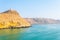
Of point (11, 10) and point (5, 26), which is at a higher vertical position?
point (11, 10)

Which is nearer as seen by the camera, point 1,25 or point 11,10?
point 1,25

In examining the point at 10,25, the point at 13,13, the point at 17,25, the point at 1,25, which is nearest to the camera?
the point at 1,25

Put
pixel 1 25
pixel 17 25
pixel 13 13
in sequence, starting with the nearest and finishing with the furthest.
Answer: pixel 1 25 < pixel 17 25 < pixel 13 13

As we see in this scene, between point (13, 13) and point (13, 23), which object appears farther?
point (13, 13)

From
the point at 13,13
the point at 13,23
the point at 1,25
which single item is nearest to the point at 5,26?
the point at 1,25

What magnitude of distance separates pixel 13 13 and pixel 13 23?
2335cm

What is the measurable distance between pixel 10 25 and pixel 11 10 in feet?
99.1

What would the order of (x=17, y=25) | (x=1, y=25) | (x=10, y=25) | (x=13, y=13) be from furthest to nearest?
(x=13, y=13) < (x=17, y=25) < (x=10, y=25) < (x=1, y=25)

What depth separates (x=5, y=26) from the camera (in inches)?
2830

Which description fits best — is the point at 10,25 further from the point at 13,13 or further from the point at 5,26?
the point at 13,13

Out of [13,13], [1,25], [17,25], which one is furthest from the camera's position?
[13,13]

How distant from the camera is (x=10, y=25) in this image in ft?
250

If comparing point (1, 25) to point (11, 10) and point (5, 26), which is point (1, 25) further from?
point (11, 10)

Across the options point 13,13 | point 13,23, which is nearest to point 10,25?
point 13,23
